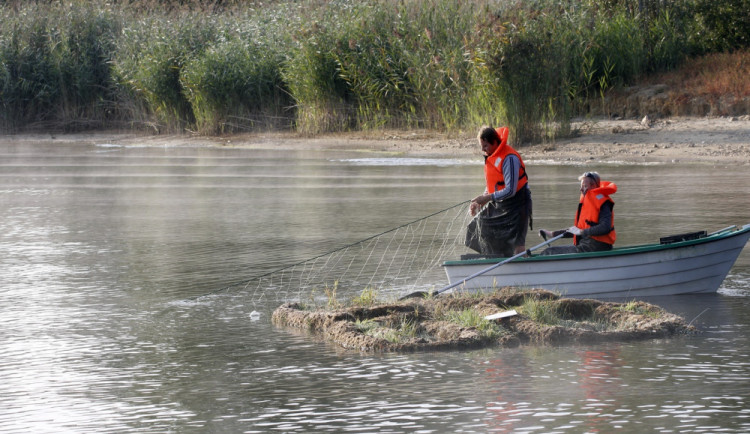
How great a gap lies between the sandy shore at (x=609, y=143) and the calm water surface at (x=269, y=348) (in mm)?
4508

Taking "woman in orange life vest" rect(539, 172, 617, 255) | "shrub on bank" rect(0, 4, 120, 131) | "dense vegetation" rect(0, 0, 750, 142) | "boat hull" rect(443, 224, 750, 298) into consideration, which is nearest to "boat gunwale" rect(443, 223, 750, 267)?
"boat hull" rect(443, 224, 750, 298)

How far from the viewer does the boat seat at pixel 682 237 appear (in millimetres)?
10578

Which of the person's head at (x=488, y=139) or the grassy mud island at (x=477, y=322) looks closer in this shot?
the grassy mud island at (x=477, y=322)

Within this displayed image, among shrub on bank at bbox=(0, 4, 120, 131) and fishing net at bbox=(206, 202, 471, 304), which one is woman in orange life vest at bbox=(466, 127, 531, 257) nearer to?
fishing net at bbox=(206, 202, 471, 304)

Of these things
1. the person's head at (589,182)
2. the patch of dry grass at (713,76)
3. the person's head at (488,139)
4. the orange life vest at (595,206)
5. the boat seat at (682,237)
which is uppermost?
the patch of dry grass at (713,76)

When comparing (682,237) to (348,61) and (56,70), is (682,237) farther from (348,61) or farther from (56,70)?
(56,70)

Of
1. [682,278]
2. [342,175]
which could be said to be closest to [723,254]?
[682,278]

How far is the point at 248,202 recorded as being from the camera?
60.0 ft

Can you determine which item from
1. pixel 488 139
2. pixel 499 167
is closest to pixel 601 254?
pixel 499 167

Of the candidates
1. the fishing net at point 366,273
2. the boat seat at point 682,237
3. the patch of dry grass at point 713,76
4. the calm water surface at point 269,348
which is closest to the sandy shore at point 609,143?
the patch of dry grass at point 713,76

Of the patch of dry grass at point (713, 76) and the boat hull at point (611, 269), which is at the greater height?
the patch of dry grass at point (713, 76)

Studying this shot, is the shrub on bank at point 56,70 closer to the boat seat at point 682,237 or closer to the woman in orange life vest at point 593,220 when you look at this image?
the woman in orange life vest at point 593,220

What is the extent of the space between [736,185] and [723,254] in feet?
26.7

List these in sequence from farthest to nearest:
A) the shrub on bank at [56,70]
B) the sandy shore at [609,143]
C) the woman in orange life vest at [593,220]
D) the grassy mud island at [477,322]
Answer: the shrub on bank at [56,70] → the sandy shore at [609,143] → the woman in orange life vest at [593,220] → the grassy mud island at [477,322]
